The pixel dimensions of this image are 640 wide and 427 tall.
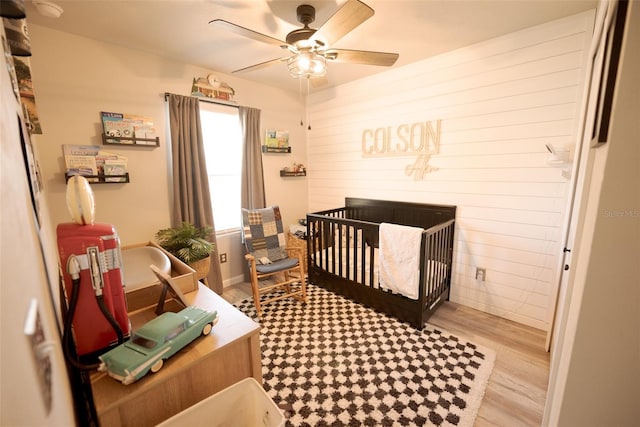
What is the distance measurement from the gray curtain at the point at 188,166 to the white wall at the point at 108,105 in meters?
0.12

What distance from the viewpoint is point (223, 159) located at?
3.21 meters

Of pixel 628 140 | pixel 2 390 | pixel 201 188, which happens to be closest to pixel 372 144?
pixel 201 188

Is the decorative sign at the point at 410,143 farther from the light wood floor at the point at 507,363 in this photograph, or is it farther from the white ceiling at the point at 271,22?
the light wood floor at the point at 507,363

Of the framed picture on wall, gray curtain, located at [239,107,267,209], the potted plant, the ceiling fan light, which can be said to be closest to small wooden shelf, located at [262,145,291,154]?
gray curtain, located at [239,107,267,209]

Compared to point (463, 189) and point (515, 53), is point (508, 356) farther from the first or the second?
point (515, 53)

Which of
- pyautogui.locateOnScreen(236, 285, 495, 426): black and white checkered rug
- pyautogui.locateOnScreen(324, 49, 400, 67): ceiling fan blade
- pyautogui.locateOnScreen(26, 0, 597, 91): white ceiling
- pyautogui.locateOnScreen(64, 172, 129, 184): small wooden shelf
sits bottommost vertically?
pyautogui.locateOnScreen(236, 285, 495, 426): black and white checkered rug

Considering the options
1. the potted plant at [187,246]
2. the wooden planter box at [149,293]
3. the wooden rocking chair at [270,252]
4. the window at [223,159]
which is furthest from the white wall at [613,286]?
the window at [223,159]

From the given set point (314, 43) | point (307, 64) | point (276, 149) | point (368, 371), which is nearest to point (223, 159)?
point (276, 149)

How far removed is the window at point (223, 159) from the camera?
3.03 meters

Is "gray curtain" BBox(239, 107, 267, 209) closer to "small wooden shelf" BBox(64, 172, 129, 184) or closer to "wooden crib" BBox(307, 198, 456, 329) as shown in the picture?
"wooden crib" BBox(307, 198, 456, 329)

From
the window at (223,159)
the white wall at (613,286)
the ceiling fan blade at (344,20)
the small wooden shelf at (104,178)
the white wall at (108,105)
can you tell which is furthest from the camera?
the window at (223,159)

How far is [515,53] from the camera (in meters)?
2.20

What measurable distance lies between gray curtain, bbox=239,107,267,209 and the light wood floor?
7.88 ft

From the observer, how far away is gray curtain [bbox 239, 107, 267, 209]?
3209 millimetres
